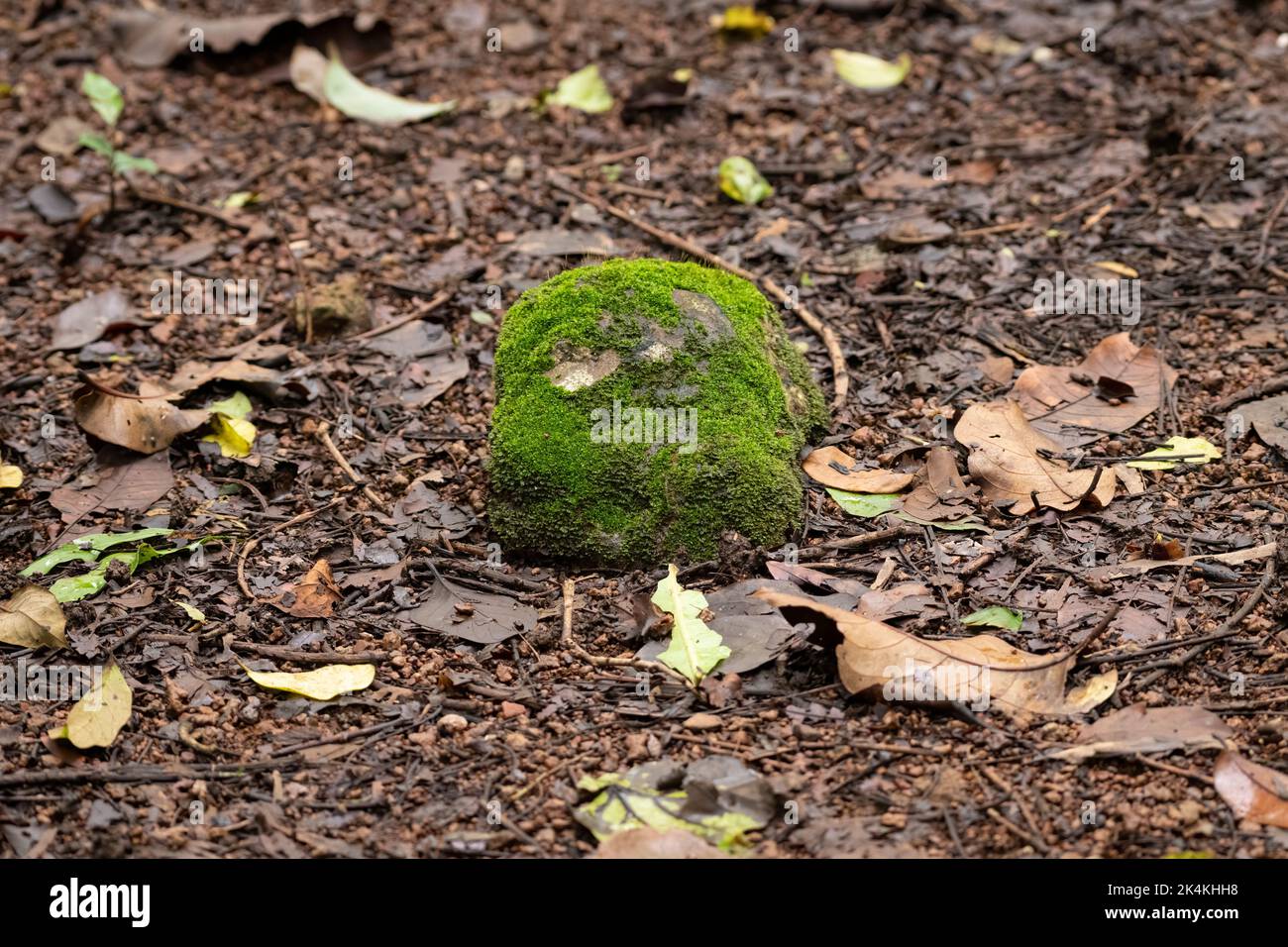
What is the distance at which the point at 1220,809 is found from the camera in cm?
286

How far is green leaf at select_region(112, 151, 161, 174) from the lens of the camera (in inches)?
223

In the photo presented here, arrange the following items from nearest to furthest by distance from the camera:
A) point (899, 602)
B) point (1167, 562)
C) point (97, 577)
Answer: point (899, 602)
point (1167, 562)
point (97, 577)

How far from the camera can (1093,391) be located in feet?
14.4

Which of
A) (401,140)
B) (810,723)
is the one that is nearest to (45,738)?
(810,723)

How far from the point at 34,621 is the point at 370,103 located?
3.70 meters

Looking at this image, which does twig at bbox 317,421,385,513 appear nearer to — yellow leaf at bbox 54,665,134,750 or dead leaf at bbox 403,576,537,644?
dead leaf at bbox 403,576,537,644

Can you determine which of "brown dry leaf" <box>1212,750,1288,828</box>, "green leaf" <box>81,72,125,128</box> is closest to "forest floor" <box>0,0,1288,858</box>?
"brown dry leaf" <box>1212,750,1288,828</box>

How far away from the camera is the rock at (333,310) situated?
4977 millimetres

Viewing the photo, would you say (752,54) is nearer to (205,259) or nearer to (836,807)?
(205,259)

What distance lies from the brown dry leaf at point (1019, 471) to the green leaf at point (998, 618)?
493mm

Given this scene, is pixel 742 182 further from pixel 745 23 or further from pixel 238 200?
pixel 238 200

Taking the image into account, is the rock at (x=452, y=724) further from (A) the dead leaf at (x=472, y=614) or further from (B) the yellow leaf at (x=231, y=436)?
(B) the yellow leaf at (x=231, y=436)

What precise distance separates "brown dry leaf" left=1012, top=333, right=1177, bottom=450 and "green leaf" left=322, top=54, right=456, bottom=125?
3.40 meters

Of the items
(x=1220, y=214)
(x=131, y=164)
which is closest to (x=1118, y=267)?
(x=1220, y=214)
